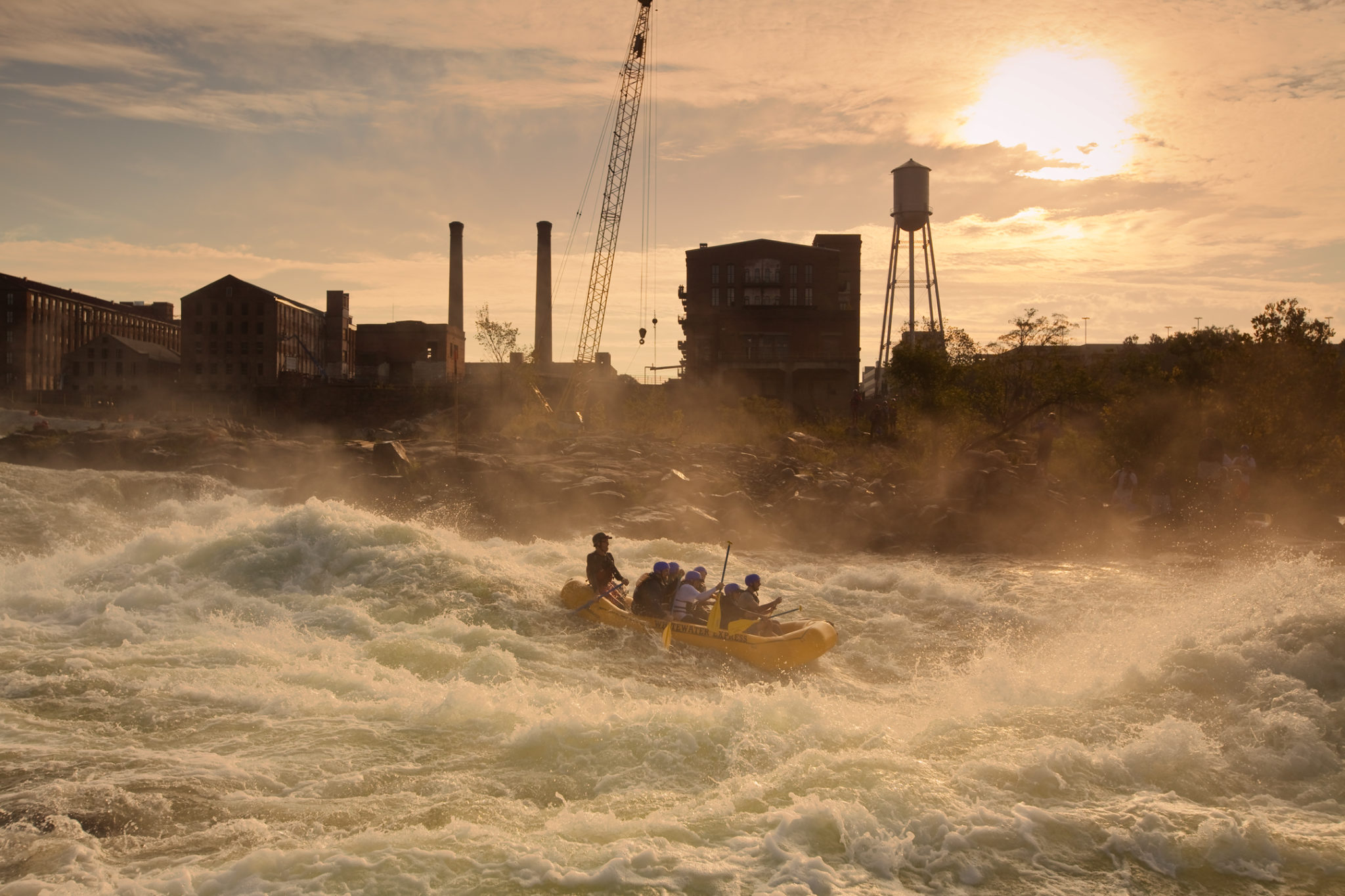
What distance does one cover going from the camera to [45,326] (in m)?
76.4

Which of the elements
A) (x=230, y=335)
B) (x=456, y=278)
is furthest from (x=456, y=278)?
(x=230, y=335)

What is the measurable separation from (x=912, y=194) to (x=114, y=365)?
60.5 meters

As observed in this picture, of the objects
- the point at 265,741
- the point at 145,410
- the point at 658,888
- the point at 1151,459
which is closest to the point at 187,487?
the point at 265,741

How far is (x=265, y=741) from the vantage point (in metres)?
9.09

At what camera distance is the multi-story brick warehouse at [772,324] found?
180 feet

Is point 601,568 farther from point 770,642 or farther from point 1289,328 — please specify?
point 1289,328

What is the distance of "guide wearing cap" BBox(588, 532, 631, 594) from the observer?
14.4m

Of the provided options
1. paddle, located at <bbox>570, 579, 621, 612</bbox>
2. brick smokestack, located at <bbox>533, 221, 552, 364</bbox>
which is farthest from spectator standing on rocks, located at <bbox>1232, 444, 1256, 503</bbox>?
brick smokestack, located at <bbox>533, 221, 552, 364</bbox>

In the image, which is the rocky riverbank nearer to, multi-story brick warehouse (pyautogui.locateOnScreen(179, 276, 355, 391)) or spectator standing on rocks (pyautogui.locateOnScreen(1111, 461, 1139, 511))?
spectator standing on rocks (pyautogui.locateOnScreen(1111, 461, 1139, 511))

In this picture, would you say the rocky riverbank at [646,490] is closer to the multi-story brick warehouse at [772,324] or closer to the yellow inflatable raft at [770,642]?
the yellow inflatable raft at [770,642]

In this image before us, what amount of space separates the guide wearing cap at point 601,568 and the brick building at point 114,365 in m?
64.6

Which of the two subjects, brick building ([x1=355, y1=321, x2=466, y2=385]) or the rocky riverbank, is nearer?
the rocky riverbank

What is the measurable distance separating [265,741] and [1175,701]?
33.0 feet

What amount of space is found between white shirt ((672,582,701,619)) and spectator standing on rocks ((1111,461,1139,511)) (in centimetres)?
1493
